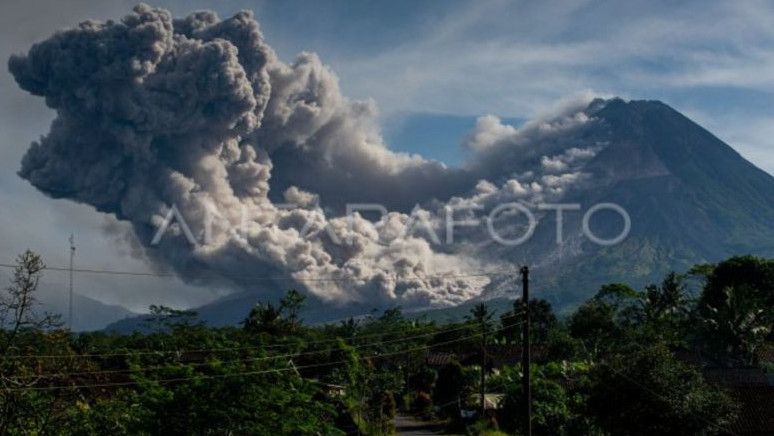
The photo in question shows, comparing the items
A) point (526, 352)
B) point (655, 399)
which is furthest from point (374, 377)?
point (526, 352)

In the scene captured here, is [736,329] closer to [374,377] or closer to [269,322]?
[374,377]

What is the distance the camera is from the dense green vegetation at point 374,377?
32.2m

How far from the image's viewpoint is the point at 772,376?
198ft

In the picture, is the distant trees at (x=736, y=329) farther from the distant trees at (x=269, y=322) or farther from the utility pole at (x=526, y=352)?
the utility pole at (x=526, y=352)

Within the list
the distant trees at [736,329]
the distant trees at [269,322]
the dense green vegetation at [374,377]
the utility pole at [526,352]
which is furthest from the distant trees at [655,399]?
the distant trees at [269,322]

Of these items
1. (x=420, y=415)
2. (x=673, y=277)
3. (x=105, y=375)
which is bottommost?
(x=420, y=415)

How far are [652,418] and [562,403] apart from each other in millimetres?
16383

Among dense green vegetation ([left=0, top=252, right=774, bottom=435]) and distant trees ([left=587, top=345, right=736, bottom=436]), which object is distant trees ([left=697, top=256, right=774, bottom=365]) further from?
distant trees ([left=587, top=345, right=736, bottom=436])

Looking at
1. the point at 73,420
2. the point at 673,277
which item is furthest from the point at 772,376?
the point at 673,277

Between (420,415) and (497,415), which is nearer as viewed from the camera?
(497,415)

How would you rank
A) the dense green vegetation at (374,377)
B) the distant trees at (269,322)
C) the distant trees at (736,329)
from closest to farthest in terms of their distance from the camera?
the dense green vegetation at (374,377)
the distant trees at (736,329)
the distant trees at (269,322)

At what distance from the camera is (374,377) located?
67875 mm

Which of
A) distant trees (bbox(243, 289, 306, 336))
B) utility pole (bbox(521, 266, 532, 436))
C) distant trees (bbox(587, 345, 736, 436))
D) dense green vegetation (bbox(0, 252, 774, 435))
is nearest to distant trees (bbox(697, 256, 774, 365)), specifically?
dense green vegetation (bbox(0, 252, 774, 435))

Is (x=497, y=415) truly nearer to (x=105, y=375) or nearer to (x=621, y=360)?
(x=621, y=360)
